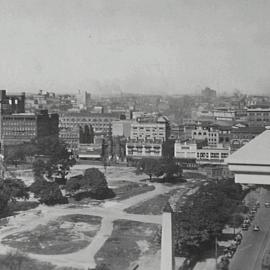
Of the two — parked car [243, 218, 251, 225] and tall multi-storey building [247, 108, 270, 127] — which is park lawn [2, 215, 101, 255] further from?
tall multi-storey building [247, 108, 270, 127]

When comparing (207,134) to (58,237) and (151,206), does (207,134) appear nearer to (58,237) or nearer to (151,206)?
(151,206)

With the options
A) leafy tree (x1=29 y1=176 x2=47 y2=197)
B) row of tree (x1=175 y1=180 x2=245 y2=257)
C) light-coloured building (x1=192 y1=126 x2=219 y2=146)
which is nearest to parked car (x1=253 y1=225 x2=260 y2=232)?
row of tree (x1=175 y1=180 x2=245 y2=257)

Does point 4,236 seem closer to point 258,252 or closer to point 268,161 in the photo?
point 258,252

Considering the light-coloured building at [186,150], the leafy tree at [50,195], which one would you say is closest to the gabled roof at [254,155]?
the leafy tree at [50,195]

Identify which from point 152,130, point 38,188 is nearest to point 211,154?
point 152,130

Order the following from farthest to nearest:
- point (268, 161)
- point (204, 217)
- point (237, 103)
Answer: point (237, 103) → point (204, 217) → point (268, 161)

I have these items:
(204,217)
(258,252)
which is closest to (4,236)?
(204,217)

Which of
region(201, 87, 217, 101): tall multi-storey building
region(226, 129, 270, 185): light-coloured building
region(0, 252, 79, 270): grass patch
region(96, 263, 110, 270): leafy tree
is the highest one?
region(201, 87, 217, 101): tall multi-storey building

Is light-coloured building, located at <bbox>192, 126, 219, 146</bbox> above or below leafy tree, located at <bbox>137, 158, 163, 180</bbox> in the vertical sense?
above
